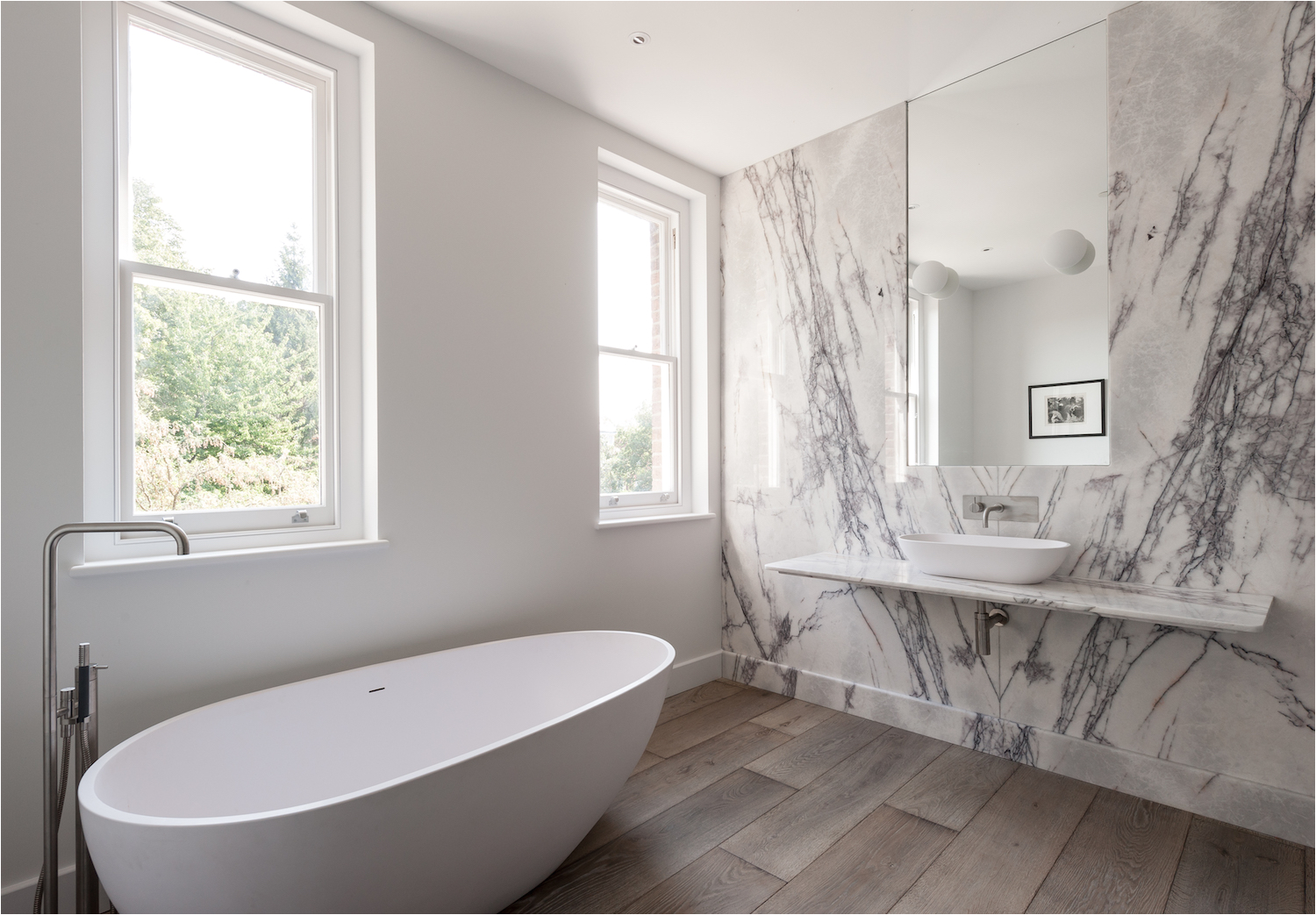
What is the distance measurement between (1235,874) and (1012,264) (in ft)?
6.66

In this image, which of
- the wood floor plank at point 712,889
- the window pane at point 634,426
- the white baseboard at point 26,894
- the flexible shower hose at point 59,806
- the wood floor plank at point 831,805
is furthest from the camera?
the window pane at point 634,426

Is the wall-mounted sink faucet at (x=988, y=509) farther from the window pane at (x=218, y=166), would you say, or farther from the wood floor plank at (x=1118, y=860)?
the window pane at (x=218, y=166)

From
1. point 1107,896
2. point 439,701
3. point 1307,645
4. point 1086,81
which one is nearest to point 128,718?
point 439,701

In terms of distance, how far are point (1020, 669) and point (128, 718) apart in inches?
113

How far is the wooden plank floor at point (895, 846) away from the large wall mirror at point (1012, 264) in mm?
1177

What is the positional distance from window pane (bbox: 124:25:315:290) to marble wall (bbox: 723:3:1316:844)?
7.28ft

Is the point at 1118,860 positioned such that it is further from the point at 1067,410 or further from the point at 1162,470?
the point at 1067,410

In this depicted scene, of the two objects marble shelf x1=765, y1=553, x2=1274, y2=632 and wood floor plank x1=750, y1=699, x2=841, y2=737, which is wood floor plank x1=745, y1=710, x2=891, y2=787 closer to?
wood floor plank x1=750, y1=699, x2=841, y2=737

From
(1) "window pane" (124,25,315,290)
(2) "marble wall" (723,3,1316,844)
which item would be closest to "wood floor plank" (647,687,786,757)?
(2) "marble wall" (723,3,1316,844)

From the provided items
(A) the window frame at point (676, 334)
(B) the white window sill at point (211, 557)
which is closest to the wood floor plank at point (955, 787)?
(A) the window frame at point (676, 334)

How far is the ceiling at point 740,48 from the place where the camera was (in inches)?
86.6

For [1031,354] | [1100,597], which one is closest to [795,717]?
[1100,597]

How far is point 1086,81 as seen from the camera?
2.33 meters

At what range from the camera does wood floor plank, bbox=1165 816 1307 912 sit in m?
1.66
